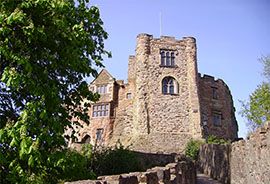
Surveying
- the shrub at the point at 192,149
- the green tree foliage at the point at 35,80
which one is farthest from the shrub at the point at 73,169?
the shrub at the point at 192,149

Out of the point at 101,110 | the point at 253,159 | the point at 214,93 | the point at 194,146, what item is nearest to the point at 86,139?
the point at 101,110

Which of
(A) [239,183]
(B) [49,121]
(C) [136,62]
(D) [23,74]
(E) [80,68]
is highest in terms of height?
(C) [136,62]

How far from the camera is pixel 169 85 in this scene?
3772 centimetres

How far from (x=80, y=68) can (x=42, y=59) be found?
54.3 inches

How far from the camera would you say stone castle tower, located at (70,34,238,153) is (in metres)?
35.6

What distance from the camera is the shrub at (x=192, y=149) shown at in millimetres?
29038

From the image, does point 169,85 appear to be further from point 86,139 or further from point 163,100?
point 86,139

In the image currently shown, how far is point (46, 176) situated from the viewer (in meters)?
10.9

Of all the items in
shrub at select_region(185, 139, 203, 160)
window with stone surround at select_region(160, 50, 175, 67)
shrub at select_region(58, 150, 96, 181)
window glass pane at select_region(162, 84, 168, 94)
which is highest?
window with stone surround at select_region(160, 50, 175, 67)

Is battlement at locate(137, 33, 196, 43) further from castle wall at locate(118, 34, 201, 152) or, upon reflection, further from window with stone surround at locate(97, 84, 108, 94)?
window with stone surround at locate(97, 84, 108, 94)

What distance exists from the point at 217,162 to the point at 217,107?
929 inches

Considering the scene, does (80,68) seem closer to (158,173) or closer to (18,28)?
(18,28)

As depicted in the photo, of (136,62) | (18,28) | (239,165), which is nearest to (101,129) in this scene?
(136,62)

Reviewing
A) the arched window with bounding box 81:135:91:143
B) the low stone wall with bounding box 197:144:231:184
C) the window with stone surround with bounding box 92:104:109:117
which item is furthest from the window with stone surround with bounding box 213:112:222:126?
the low stone wall with bounding box 197:144:231:184
